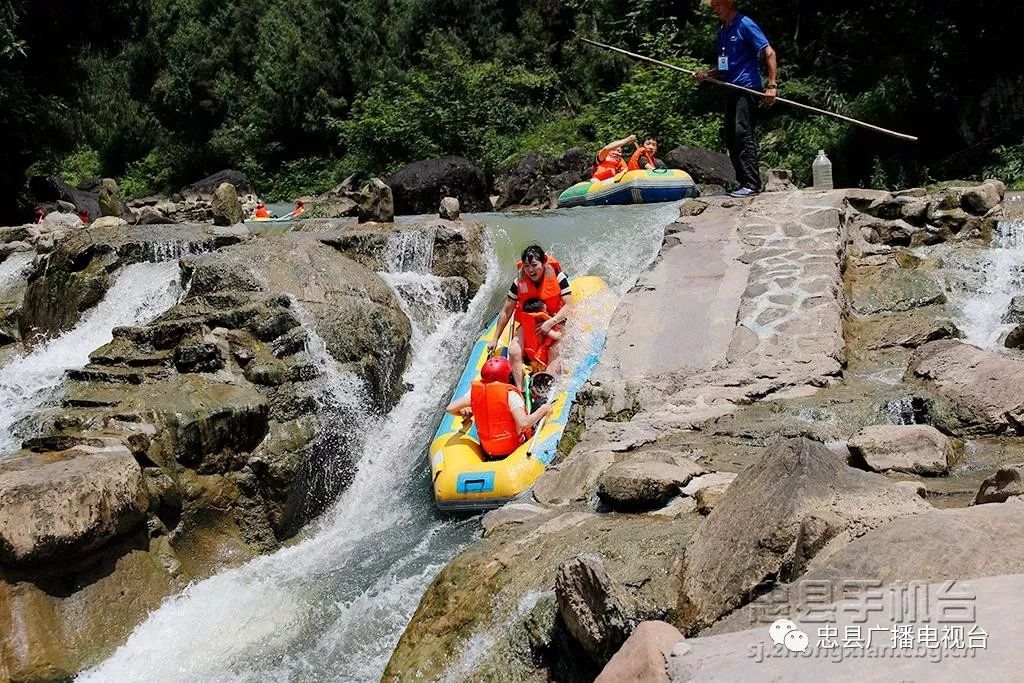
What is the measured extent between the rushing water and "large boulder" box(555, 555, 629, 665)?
5.00 ft

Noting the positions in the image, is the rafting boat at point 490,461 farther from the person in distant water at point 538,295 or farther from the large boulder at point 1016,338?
the large boulder at point 1016,338

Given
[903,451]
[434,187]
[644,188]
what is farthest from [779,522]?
[434,187]

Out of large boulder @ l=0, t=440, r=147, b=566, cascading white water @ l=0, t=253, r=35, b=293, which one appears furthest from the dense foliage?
large boulder @ l=0, t=440, r=147, b=566

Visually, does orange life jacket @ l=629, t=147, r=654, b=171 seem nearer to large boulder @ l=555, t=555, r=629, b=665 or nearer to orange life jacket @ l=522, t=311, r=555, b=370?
orange life jacket @ l=522, t=311, r=555, b=370

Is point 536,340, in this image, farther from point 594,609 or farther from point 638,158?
point 638,158

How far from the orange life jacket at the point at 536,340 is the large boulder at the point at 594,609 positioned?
4.01 m

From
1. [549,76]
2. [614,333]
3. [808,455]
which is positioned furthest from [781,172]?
[549,76]

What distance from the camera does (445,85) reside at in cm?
2411

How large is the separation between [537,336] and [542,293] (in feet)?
1.06

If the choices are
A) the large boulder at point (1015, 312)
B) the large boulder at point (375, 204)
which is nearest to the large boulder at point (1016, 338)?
the large boulder at point (1015, 312)

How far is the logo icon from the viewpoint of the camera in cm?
246

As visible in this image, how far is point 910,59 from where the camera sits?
14.5 m

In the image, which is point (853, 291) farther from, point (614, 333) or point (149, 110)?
point (149, 110)

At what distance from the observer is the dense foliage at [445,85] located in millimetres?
14422
